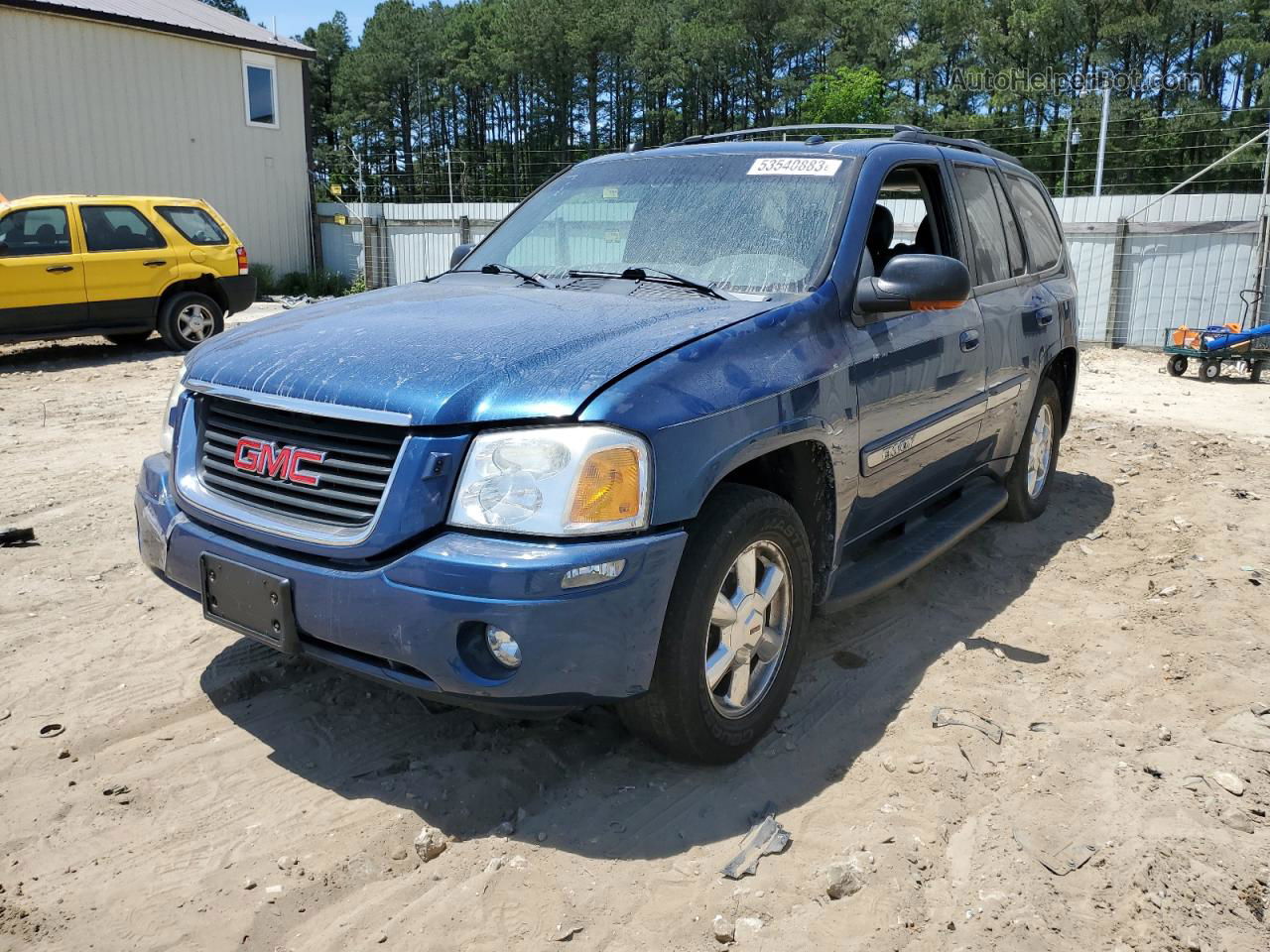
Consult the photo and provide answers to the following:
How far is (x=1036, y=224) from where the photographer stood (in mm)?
5516

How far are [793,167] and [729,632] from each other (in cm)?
187

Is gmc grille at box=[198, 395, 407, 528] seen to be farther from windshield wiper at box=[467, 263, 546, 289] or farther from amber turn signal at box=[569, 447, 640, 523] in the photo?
windshield wiper at box=[467, 263, 546, 289]

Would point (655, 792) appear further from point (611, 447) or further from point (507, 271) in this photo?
point (507, 271)

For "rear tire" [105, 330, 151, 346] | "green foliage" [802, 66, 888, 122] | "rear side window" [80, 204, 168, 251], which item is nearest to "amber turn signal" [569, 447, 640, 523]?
"rear side window" [80, 204, 168, 251]

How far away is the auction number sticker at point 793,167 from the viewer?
3.89 m

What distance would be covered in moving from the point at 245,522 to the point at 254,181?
20.7 metres

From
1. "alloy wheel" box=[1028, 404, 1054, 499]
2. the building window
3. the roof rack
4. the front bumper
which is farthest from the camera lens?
the building window


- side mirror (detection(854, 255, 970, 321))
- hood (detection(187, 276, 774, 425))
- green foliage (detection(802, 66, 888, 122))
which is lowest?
hood (detection(187, 276, 774, 425))

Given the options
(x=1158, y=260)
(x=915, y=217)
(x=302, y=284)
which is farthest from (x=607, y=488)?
(x=302, y=284)

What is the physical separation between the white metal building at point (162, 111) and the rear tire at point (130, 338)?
22.9 feet

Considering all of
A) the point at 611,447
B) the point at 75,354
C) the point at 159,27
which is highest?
the point at 159,27

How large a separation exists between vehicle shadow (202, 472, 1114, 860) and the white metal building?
17679 mm

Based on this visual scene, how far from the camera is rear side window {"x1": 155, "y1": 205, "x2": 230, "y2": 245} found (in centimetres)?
1223

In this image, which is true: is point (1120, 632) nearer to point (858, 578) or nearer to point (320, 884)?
point (858, 578)
